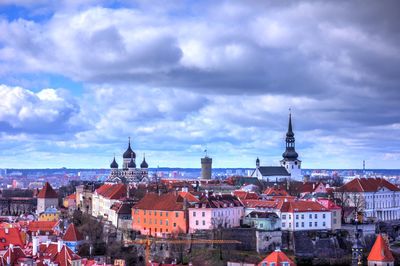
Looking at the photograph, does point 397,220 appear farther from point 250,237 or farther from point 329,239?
point 250,237

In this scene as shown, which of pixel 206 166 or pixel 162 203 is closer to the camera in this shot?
pixel 162 203

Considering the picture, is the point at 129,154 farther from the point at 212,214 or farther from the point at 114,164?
the point at 212,214

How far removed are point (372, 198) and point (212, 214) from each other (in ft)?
112

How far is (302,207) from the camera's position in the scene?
3406 inches

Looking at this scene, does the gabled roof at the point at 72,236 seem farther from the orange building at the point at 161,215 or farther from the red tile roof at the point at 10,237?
the orange building at the point at 161,215

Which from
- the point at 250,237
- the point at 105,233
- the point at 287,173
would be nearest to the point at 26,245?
the point at 105,233

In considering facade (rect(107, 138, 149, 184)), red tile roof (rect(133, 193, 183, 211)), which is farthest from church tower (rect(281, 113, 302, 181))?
red tile roof (rect(133, 193, 183, 211))

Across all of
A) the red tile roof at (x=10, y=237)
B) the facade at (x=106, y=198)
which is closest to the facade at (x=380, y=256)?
the red tile roof at (x=10, y=237)

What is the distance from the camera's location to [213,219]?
85375mm

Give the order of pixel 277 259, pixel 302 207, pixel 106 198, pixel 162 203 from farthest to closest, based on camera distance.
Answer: pixel 106 198, pixel 162 203, pixel 302 207, pixel 277 259

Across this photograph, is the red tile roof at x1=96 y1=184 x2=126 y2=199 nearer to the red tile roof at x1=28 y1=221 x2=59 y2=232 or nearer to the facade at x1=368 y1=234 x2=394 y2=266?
the red tile roof at x1=28 y1=221 x2=59 y2=232

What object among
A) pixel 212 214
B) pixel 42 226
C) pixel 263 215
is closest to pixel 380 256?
pixel 263 215

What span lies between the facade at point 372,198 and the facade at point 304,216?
1622cm

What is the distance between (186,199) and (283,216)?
1165 centimetres
